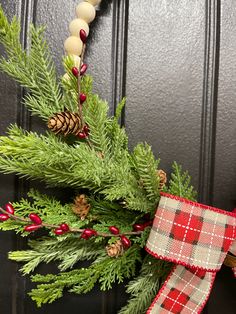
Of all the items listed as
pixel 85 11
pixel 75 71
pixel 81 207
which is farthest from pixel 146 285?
pixel 85 11

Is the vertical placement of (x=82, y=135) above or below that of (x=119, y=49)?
below

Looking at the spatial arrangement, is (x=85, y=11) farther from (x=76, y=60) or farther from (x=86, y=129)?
(x=86, y=129)

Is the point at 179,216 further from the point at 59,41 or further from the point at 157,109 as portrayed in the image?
the point at 59,41

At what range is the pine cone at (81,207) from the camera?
2.34ft

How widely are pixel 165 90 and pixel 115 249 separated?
1.02 feet

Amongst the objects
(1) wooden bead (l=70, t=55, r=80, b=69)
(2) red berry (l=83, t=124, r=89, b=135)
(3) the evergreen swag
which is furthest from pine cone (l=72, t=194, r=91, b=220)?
(1) wooden bead (l=70, t=55, r=80, b=69)

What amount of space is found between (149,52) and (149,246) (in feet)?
1.19

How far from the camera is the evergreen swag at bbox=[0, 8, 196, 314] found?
0.65 metres

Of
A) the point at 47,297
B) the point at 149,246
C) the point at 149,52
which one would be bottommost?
the point at 47,297

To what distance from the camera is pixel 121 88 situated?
0.78 m

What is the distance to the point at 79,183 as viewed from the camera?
0.70 metres

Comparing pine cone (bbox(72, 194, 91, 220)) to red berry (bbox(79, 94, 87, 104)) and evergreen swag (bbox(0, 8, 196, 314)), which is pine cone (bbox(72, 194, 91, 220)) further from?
red berry (bbox(79, 94, 87, 104))

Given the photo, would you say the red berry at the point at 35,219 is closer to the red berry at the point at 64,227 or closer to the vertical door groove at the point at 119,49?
the red berry at the point at 64,227

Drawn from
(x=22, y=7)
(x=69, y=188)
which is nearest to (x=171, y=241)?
(x=69, y=188)
